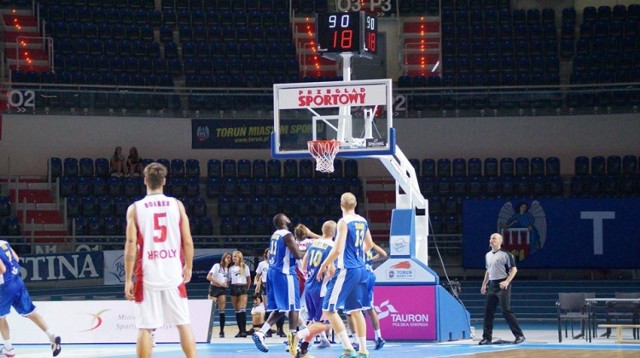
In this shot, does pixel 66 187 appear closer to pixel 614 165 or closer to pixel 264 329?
pixel 614 165

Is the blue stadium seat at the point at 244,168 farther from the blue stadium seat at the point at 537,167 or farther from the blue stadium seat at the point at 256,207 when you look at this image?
the blue stadium seat at the point at 537,167

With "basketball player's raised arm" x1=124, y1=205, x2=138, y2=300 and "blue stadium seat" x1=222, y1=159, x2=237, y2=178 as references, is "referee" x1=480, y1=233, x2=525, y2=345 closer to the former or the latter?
"basketball player's raised arm" x1=124, y1=205, x2=138, y2=300

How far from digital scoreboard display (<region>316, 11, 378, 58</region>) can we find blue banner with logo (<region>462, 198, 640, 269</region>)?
414 inches

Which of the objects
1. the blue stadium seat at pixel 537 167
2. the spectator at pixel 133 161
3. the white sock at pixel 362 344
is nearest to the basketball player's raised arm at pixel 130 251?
the white sock at pixel 362 344

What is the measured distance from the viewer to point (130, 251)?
9.62 metres

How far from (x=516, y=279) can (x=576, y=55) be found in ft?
28.6

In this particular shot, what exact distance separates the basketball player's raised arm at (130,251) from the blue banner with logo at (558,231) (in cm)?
2041

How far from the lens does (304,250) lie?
1734cm

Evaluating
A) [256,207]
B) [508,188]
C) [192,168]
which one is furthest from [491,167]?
[192,168]

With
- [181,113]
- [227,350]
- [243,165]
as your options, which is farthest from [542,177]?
[227,350]

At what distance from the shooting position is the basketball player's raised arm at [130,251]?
31.5ft

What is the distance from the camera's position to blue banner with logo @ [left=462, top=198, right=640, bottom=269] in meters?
28.7

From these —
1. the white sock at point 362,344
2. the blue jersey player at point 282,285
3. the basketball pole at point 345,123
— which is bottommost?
the white sock at point 362,344

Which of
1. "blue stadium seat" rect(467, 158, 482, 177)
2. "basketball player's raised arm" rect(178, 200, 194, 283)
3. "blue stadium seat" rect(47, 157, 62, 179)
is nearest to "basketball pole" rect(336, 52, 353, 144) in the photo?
"basketball player's raised arm" rect(178, 200, 194, 283)
